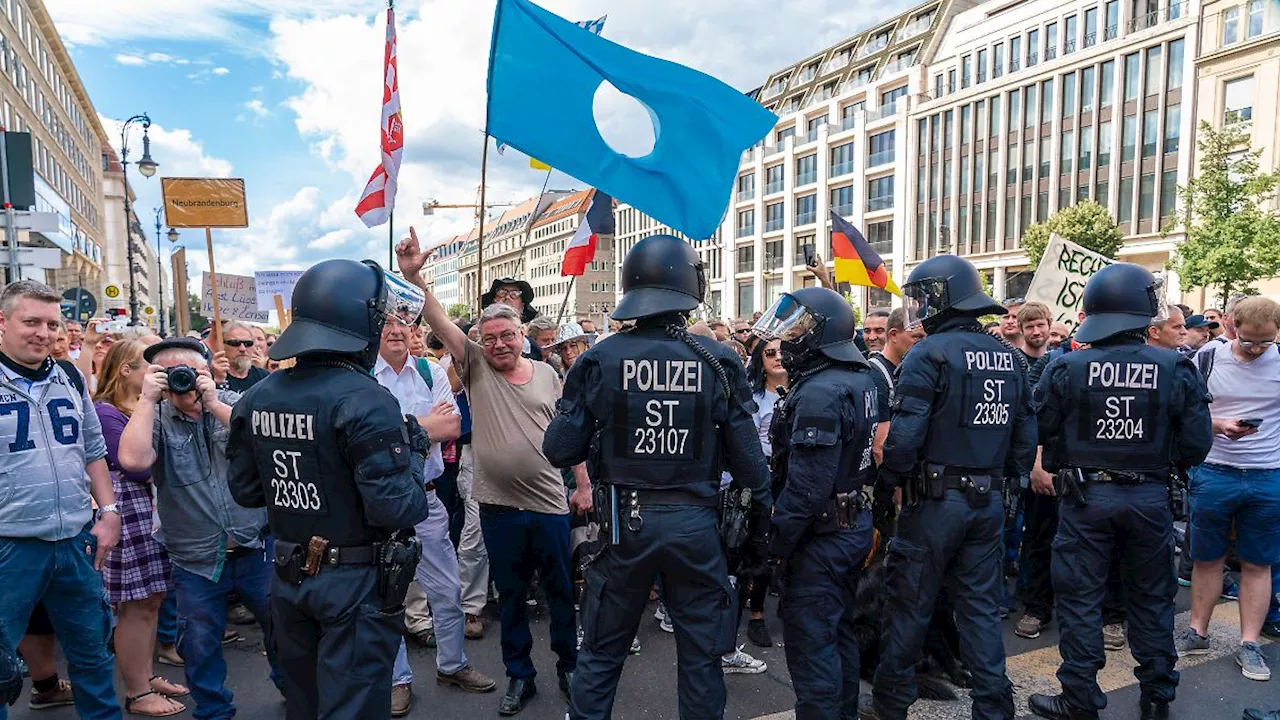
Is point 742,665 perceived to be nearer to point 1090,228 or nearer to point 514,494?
point 514,494

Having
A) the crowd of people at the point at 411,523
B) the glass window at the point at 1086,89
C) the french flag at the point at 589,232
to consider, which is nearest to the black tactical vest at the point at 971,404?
the crowd of people at the point at 411,523

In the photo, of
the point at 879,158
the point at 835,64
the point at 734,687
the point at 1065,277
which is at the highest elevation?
the point at 835,64

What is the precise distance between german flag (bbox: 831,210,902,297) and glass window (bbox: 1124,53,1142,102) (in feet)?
124

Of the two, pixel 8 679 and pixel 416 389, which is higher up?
pixel 416 389

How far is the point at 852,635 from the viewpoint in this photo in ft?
12.8

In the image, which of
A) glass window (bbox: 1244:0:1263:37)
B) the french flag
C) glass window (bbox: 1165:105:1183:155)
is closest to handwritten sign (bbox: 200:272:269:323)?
the french flag

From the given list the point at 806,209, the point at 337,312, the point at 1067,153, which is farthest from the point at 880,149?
the point at 337,312

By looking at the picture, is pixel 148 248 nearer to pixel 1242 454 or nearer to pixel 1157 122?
pixel 1157 122

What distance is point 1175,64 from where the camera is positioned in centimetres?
3628

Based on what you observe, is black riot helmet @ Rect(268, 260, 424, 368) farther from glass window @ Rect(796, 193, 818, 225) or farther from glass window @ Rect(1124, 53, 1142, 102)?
glass window @ Rect(796, 193, 818, 225)

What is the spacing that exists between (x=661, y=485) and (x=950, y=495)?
1.57 meters

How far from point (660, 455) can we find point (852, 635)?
1519mm

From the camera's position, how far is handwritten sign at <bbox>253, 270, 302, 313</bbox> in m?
9.89

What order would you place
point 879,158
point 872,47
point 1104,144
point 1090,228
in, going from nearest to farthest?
1. point 1090,228
2. point 1104,144
3. point 879,158
4. point 872,47
